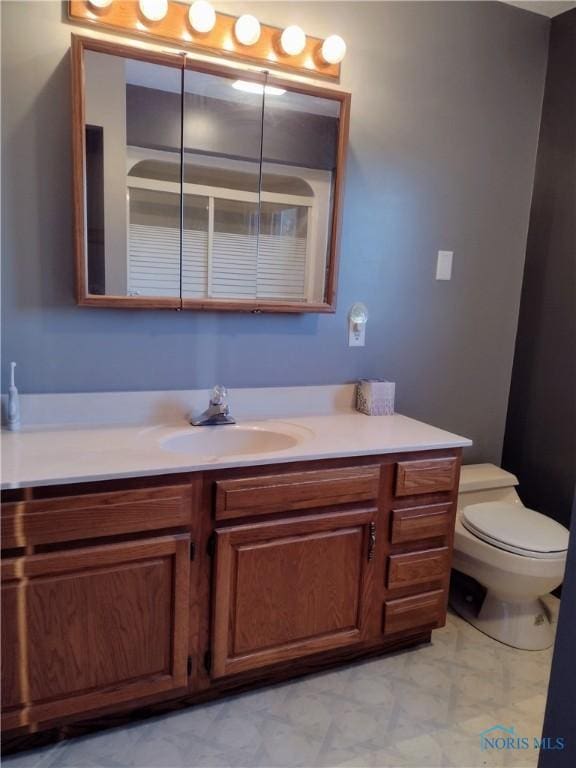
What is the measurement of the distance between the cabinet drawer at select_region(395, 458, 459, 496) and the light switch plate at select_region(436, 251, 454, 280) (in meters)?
0.83

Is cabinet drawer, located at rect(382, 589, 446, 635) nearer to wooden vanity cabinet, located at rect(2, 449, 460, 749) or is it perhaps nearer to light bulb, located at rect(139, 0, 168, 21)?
wooden vanity cabinet, located at rect(2, 449, 460, 749)

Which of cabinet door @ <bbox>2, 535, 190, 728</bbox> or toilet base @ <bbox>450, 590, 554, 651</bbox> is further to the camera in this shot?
toilet base @ <bbox>450, 590, 554, 651</bbox>

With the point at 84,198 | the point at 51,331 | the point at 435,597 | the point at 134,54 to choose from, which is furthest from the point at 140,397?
the point at 435,597

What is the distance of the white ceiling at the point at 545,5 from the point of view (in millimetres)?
2166

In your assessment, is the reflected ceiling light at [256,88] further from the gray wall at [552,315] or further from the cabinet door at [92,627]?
the cabinet door at [92,627]

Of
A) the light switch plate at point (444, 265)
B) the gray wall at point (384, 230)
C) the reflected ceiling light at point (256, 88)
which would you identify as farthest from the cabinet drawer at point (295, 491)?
the reflected ceiling light at point (256, 88)

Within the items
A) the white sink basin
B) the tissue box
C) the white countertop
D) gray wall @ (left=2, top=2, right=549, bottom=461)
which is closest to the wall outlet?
gray wall @ (left=2, top=2, right=549, bottom=461)

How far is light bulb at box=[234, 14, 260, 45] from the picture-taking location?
1728 mm

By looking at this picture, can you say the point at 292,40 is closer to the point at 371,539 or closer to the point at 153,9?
the point at 153,9

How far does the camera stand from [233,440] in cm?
185

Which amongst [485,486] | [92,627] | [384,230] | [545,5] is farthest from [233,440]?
[545,5]

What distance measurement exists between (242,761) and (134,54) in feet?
6.57

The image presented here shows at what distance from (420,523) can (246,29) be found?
1.68m

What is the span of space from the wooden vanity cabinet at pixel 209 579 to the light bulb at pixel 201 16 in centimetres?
135
